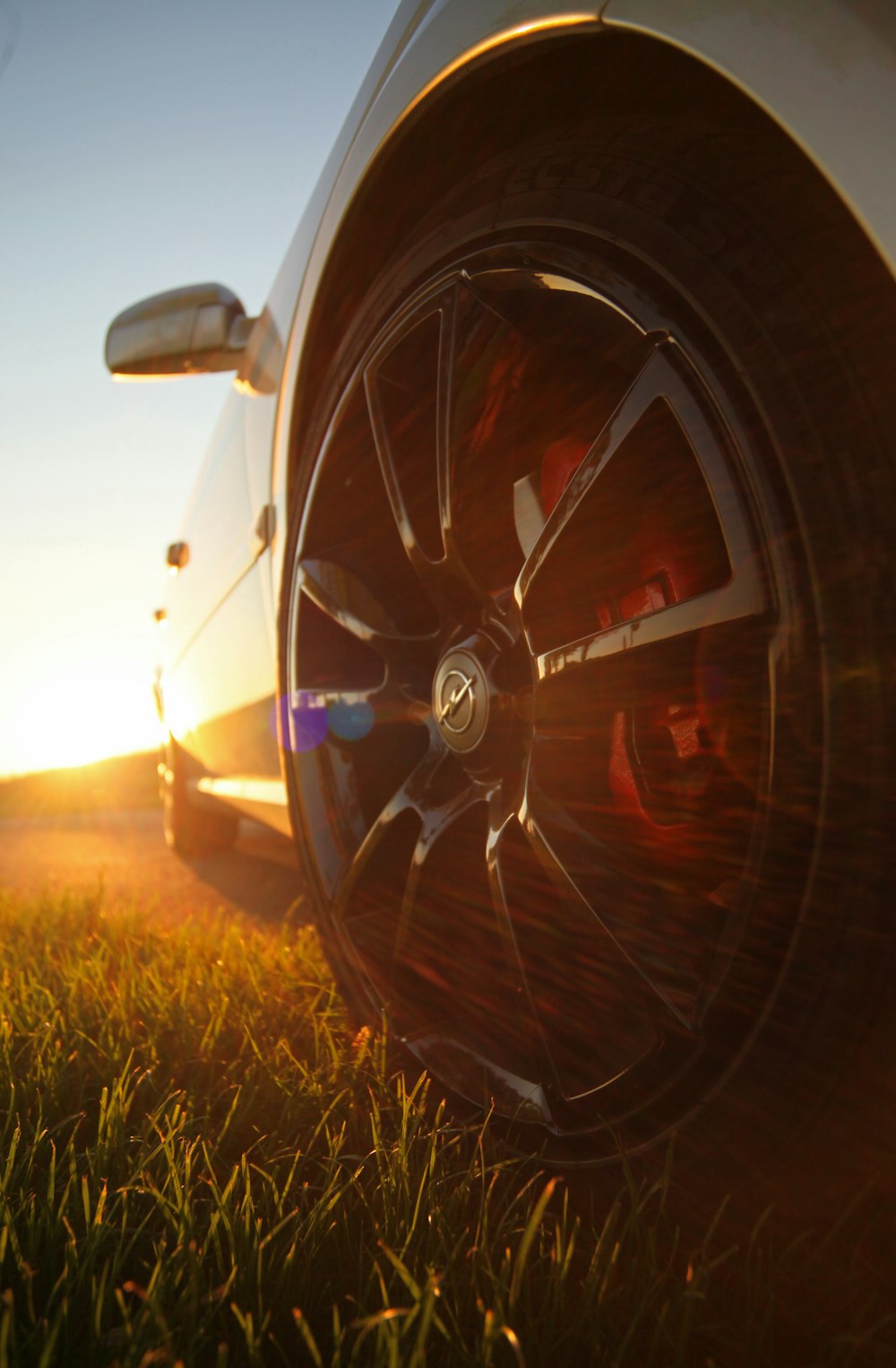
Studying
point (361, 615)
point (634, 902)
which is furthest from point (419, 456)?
point (634, 902)

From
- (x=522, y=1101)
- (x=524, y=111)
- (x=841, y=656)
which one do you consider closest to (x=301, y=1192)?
(x=522, y=1101)

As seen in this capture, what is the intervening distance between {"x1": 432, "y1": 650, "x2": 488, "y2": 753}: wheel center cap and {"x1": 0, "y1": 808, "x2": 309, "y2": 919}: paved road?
1.15 meters

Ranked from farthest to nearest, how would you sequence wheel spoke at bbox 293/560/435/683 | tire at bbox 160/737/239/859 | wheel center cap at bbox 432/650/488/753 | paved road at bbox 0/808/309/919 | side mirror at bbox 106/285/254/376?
tire at bbox 160/737/239/859
paved road at bbox 0/808/309/919
side mirror at bbox 106/285/254/376
wheel spoke at bbox 293/560/435/683
wheel center cap at bbox 432/650/488/753

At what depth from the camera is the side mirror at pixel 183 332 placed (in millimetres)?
2076

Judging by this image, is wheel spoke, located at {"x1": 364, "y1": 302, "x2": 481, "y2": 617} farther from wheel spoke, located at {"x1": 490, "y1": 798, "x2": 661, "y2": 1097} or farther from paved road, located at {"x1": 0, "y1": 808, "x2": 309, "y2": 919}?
paved road, located at {"x1": 0, "y1": 808, "x2": 309, "y2": 919}

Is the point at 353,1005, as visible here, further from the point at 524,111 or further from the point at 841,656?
the point at 524,111

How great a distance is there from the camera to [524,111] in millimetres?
1105

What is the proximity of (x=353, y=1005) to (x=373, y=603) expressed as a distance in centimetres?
65

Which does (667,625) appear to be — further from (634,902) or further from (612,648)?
(634,902)

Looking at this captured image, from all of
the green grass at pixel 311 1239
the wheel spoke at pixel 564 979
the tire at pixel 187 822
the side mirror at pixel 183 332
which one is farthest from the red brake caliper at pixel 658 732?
the tire at pixel 187 822

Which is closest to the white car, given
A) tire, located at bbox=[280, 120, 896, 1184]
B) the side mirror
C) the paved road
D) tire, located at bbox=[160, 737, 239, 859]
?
tire, located at bbox=[280, 120, 896, 1184]

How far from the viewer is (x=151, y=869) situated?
4.33 meters

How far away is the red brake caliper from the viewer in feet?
3.60

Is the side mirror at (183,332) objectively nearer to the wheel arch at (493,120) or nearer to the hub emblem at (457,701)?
the wheel arch at (493,120)
